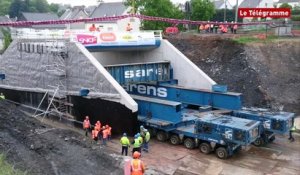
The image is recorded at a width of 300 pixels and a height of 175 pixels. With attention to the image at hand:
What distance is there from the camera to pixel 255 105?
1134 inches

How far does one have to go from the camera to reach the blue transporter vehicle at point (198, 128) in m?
19.2

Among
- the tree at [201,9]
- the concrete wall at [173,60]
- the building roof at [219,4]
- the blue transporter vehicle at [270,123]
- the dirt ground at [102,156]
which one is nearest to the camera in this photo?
the dirt ground at [102,156]

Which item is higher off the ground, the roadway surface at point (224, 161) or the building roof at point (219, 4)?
the building roof at point (219, 4)

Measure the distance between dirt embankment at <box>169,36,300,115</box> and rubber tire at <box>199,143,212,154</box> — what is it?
9.63 m

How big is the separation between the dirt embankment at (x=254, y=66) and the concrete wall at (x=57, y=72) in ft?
37.2

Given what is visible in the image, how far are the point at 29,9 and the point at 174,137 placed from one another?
434 feet

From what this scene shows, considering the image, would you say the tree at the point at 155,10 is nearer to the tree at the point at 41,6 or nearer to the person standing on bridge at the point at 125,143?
the person standing on bridge at the point at 125,143

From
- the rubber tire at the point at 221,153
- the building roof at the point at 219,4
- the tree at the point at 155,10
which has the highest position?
the building roof at the point at 219,4

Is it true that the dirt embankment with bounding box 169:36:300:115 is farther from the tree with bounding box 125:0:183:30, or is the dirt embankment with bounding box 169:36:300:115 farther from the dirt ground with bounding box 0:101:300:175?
the tree with bounding box 125:0:183:30

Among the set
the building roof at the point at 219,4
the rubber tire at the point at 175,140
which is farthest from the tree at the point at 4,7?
the rubber tire at the point at 175,140

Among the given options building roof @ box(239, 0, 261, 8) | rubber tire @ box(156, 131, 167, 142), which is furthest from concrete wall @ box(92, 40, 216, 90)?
building roof @ box(239, 0, 261, 8)

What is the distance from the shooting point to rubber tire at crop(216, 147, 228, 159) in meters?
19.9

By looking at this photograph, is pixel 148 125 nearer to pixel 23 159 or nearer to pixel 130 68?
pixel 130 68

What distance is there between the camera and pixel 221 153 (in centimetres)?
2000
